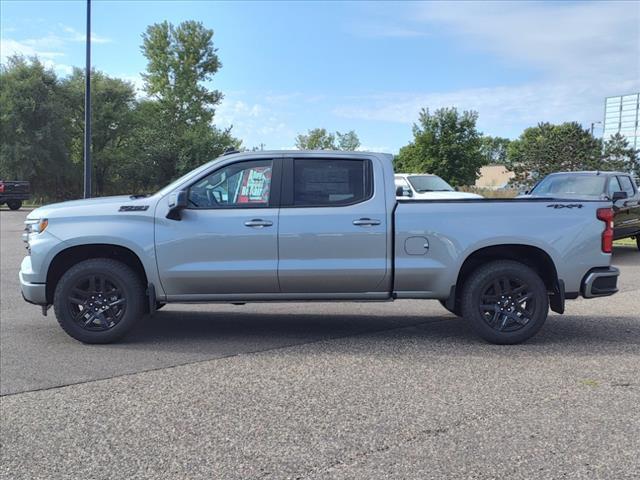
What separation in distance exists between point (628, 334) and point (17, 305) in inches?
296

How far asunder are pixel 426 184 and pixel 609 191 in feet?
17.0

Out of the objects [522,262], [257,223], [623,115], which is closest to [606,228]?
[522,262]

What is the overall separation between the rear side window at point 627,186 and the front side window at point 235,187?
10.0 metres

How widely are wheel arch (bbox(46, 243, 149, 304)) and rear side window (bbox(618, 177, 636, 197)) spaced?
36.2 ft

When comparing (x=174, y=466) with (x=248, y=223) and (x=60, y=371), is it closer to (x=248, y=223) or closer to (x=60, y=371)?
(x=60, y=371)

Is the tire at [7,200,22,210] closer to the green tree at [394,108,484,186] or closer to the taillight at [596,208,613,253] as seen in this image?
the green tree at [394,108,484,186]

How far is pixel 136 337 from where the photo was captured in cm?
629

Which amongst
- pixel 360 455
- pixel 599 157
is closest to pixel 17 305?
pixel 360 455

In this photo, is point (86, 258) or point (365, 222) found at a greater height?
point (365, 222)

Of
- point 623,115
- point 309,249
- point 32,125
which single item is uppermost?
point 623,115

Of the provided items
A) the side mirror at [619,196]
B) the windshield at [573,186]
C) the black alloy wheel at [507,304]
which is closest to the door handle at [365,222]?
the black alloy wheel at [507,304]

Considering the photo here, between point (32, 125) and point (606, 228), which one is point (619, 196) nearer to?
point (606, 228)

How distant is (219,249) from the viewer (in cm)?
584

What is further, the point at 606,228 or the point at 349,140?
the point at 349,140
